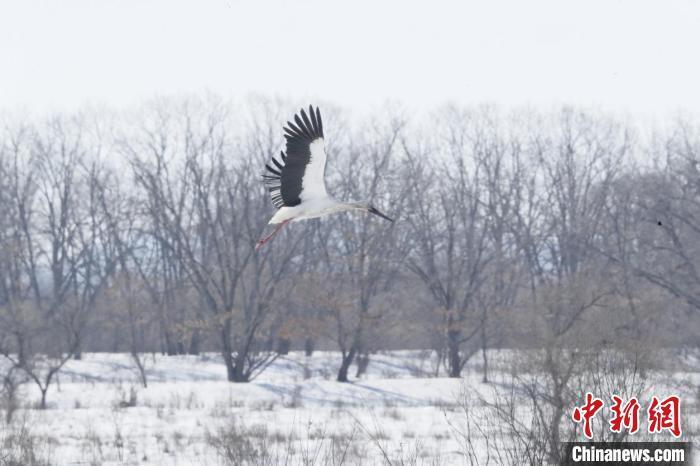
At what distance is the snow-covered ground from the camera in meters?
12.8

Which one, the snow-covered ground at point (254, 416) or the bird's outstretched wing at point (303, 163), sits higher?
→ the bird's outstretched wing at point (303, 163)

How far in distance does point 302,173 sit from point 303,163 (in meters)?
0.10

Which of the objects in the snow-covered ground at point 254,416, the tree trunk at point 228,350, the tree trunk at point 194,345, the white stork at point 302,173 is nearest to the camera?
the white stork at point 302,173

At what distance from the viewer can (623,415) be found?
28.3 feet

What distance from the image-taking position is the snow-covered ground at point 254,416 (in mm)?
12766

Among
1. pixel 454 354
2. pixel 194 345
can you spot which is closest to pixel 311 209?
pixel 454 354

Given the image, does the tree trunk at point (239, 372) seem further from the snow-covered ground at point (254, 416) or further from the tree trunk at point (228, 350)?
the snow-covered ground at point (254, 416)

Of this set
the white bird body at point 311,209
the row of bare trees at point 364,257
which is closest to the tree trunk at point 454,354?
the row of bare trees at point 364,257

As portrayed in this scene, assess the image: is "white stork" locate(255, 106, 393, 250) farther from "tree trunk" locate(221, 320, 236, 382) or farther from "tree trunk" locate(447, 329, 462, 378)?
"tree trunk" locate(447, 329, 462, 378)

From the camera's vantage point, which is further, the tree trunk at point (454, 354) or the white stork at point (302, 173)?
the tree trunk at point (454, 354)

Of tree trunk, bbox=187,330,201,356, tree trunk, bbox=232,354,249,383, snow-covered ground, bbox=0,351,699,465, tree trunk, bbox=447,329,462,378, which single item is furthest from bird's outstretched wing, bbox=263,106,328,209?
tree trunk, bbox=187,330,201,356

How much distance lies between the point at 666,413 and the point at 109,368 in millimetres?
30520

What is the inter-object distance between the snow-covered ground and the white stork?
2014mm

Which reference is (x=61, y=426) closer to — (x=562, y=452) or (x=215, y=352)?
(x=562, y=452)
